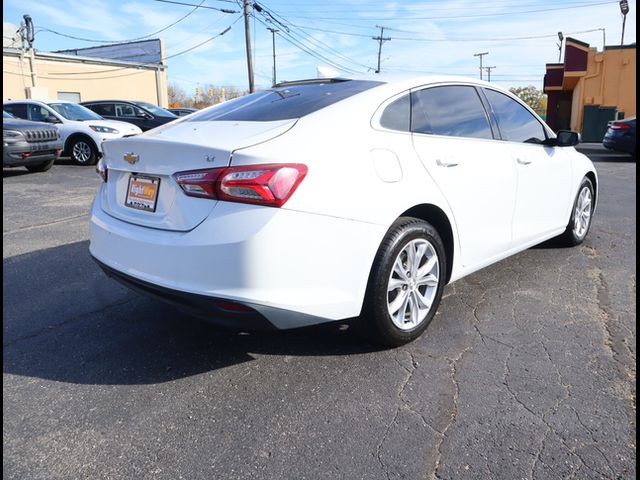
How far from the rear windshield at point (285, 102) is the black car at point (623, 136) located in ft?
49.3

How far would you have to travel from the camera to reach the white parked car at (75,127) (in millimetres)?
12891

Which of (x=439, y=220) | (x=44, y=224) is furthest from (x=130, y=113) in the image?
(x=439, y=220)

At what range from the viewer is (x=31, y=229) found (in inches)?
242

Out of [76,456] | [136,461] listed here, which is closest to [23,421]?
[76,456]

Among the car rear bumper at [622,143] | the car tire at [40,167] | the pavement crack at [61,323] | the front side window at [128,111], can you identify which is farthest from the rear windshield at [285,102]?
the car rear bumper at [622,143]

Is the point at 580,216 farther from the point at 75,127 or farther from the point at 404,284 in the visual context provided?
the point at 75,127

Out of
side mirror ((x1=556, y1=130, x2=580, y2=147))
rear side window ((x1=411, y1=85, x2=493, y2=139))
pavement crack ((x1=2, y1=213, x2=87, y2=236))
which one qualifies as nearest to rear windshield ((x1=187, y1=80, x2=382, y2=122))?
rear side window ((x1=411, y1=85, x2=493, y2=139))

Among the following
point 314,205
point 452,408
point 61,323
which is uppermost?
point 314,205

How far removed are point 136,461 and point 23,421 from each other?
2.25ft

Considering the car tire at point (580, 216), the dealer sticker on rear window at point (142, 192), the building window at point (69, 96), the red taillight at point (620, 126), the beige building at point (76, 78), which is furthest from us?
the building window at point (69, 96)

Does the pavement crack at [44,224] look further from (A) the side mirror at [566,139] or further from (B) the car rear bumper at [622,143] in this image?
(B) the car rear bumper at [622,143]

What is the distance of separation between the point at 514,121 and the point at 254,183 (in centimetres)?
272

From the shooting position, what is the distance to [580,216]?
17.3ft

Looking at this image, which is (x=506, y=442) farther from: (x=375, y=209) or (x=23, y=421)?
(x=23, y=421)
